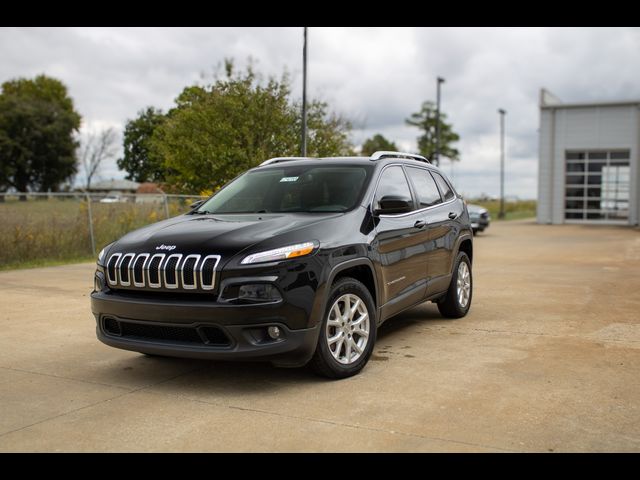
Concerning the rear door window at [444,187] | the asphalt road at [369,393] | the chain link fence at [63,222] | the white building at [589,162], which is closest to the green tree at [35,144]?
the white building at [589,162]

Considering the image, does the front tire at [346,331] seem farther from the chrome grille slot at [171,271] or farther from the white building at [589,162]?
the white building at [589,162]

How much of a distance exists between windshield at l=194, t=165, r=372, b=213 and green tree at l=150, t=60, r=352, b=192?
14.0 metres

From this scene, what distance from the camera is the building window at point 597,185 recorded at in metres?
37.5

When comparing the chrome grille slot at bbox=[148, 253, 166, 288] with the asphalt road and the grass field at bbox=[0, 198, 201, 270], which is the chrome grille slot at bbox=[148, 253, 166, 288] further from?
the grass field at bbox=[0, 198, 201, 270]

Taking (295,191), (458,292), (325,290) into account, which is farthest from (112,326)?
(458,292)

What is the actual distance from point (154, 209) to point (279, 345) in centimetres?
1406

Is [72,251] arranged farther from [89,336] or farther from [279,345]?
[279,345]

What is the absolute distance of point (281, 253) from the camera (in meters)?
4.81

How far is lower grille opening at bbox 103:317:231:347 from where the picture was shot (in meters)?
4.79

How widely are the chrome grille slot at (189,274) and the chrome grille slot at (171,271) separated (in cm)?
5

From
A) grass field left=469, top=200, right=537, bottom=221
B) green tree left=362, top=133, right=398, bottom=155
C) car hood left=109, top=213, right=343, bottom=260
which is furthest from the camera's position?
green tree left=362, top=133, right=398, bottom=155

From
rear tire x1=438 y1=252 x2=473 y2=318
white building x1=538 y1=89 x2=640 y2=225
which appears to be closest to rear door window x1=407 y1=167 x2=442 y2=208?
rear tire x1=438 y1=252 x2=473 y2=318

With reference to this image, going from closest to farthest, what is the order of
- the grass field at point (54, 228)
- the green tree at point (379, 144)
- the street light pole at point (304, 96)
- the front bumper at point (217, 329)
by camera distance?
the front bumper at point (217, 329) → the grass field at point (54, 228) → the street light pole at point (304, 96) → the green tree at point (379, 144)

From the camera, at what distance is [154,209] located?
59.5ft
